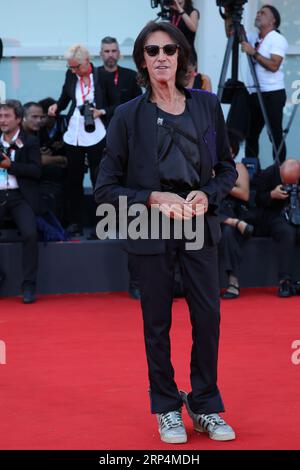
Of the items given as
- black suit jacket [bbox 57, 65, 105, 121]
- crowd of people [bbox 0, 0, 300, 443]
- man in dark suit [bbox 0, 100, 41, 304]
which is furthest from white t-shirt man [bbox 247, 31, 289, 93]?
crowd of people [bbox 0, 0, 300, 443]

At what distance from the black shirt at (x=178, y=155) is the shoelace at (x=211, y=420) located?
38.4 inches

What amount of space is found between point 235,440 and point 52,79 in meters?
7.05

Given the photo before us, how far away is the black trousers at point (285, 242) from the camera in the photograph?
843 centimetres

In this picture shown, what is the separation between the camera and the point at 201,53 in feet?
35.6

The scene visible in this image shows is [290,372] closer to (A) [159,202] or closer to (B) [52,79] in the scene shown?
(A) [159,202]

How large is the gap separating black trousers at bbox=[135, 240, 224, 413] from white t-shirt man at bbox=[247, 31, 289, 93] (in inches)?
210

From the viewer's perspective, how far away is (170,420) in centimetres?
442

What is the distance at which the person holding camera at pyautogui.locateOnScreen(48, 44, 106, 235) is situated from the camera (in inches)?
353

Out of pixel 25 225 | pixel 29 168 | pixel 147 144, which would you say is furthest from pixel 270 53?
pixel 147 144

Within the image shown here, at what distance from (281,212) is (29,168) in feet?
7.14

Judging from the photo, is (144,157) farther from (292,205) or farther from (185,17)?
(185,17)

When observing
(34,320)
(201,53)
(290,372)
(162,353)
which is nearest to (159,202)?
(162,353)

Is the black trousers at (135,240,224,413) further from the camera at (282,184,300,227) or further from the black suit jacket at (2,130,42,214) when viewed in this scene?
the camera at (282,184,300,227)

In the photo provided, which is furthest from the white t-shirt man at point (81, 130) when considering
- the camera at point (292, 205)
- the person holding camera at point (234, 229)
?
the camera at point (292, 205)
